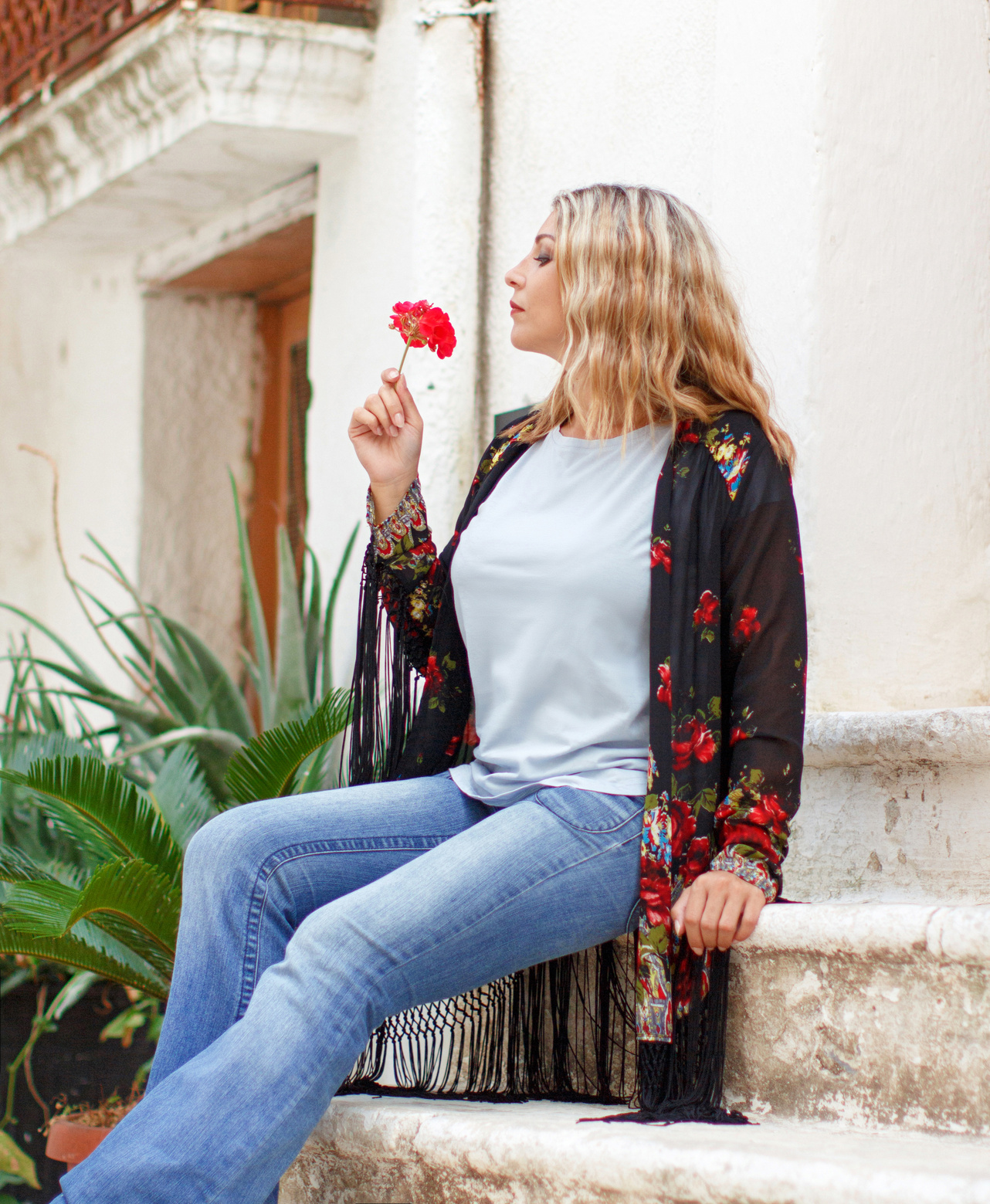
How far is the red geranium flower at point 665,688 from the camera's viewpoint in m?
1.85

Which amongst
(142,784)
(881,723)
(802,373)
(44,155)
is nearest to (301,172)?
(44,155)

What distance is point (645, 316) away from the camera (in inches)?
81.2

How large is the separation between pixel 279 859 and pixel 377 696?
478mm

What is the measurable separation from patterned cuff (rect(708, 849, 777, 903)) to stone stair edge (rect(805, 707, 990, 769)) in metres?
0.45

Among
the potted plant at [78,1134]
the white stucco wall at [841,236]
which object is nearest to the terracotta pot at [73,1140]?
the potted plant at [78,1134]

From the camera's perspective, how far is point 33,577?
19.0ft

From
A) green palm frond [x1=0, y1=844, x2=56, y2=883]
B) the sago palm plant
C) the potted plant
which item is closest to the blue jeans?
the sago palm plant

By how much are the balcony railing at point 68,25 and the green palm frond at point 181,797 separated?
199 centimetres

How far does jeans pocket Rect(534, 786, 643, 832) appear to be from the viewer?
1833mm

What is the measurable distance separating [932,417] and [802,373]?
0.28 m

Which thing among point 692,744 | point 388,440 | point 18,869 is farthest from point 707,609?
point 18,869

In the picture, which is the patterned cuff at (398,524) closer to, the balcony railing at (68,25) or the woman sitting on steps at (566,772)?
the woman sitting on steps at (566,772)

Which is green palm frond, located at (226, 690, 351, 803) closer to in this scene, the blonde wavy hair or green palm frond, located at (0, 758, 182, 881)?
green palm frond, located at (0, 758, 182, 881)

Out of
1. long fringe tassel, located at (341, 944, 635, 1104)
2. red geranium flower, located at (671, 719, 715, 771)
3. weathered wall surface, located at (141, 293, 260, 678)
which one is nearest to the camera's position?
red geranium flower, located at (671, 719, 715, 771)
